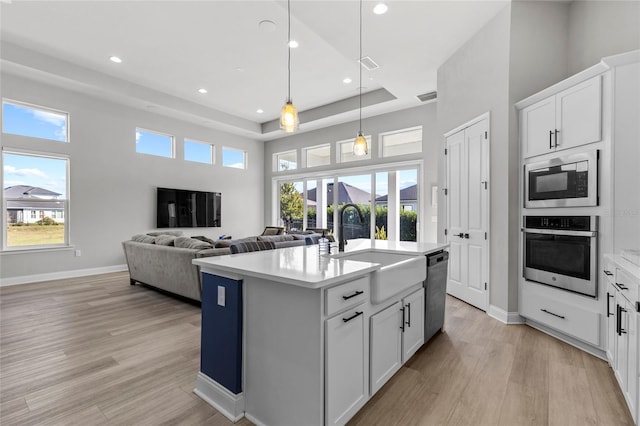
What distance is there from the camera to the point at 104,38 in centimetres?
452

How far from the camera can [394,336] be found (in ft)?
7.18

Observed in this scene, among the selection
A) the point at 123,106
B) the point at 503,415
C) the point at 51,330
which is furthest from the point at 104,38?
the point at 503,415

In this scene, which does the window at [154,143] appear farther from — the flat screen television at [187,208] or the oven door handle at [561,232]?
the oven door handle at [561,232]

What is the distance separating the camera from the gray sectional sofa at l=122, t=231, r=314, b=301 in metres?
3.97

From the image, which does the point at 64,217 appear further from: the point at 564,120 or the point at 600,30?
the point at 600,30

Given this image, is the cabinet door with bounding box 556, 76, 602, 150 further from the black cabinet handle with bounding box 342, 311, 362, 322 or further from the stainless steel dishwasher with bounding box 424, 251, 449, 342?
the black cabinet handle with bounding box 342, 311, 362, 322

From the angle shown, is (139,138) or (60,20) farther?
(139,138)

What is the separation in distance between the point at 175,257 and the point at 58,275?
133 inches

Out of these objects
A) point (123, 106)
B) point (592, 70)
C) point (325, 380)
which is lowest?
point (325, 380)

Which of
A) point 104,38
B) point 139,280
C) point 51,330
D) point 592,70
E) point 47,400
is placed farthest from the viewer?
point 139,280

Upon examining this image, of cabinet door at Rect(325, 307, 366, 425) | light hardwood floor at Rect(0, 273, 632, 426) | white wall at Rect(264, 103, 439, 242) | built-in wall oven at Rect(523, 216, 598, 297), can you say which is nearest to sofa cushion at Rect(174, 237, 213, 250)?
light hardwood floor at Rect(0, 273, 632, 426)

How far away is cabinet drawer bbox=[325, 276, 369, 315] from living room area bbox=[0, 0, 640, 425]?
2.38 ft

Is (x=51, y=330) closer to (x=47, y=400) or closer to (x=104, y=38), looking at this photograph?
(x=47, y=400)

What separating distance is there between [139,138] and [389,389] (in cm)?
735
